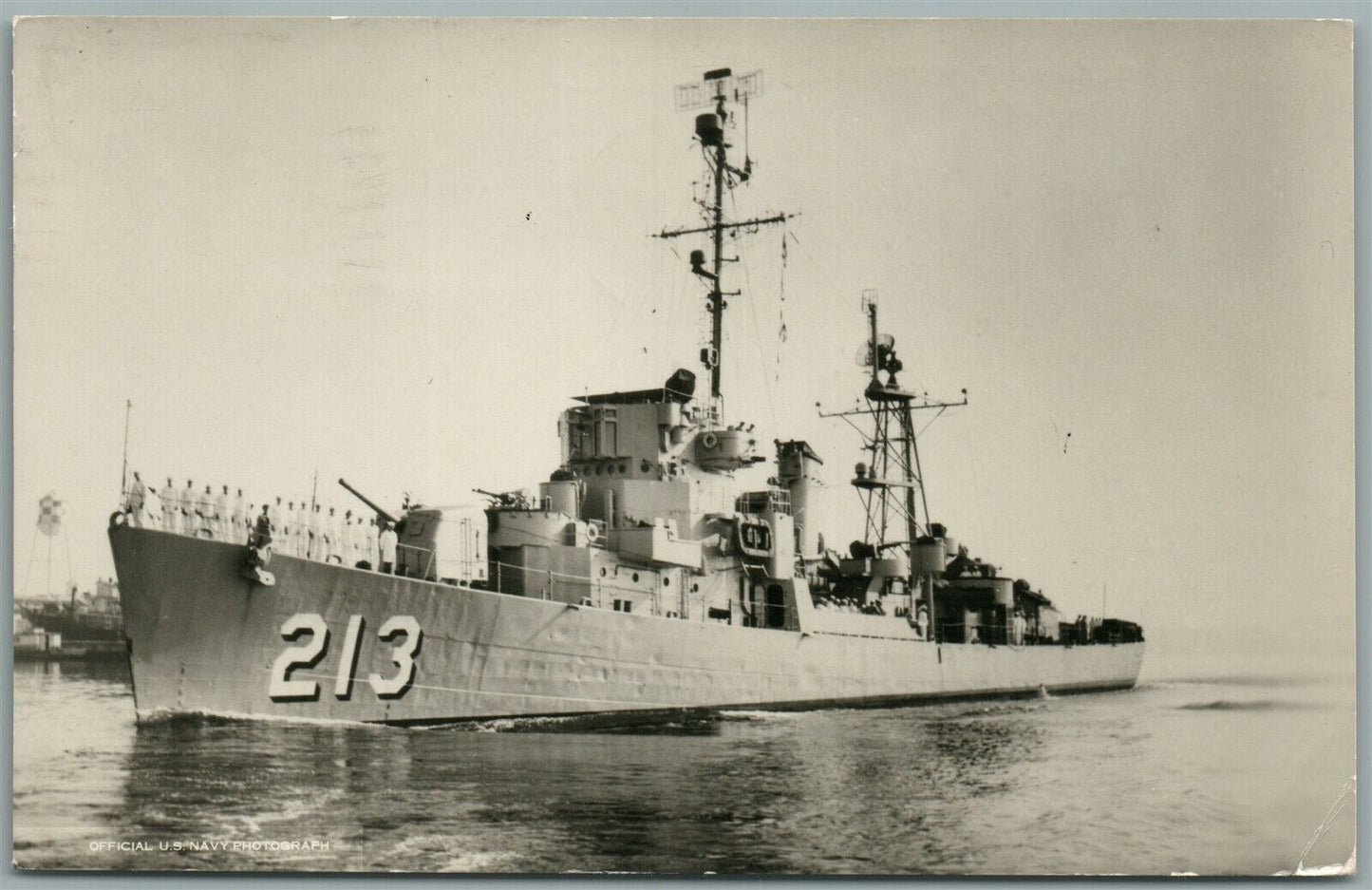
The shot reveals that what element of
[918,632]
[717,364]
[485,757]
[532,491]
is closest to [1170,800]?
[485,757]

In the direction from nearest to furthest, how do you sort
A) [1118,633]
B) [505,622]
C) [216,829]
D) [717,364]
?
[216,829]
[505,622]
[717,364]
[1118,633]

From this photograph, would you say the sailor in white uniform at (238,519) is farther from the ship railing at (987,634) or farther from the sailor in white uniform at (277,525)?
the ship railing at (987,634)

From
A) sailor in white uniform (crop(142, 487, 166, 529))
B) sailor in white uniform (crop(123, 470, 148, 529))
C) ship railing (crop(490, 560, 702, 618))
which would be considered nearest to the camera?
sailor in white uniform (crop(123, 470, 148, 529))

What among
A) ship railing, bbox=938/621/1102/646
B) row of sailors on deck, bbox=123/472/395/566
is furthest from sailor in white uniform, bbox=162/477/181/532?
ship railing, bbox=938/621/1102/646

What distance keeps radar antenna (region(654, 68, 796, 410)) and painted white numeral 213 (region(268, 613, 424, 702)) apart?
429cm

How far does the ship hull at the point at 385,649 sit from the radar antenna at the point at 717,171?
131 inches

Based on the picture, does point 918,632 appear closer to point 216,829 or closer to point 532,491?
point 532,491

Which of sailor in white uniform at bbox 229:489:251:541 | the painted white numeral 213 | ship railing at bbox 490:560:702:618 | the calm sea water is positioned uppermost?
sailor in white uniform at bbox 229:489:251:541

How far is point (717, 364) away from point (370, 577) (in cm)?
549

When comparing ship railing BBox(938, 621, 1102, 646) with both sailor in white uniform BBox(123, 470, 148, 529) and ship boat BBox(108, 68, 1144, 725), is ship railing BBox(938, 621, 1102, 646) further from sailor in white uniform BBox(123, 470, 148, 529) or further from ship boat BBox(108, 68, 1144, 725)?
sailor in white uniform BBox(123, 470, 148, 529)

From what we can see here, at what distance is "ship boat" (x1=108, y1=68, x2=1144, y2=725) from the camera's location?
10664mm

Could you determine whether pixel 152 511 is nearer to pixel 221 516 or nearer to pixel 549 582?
pixel 221 516

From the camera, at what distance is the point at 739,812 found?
9344 mm

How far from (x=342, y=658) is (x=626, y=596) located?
12.4ft
